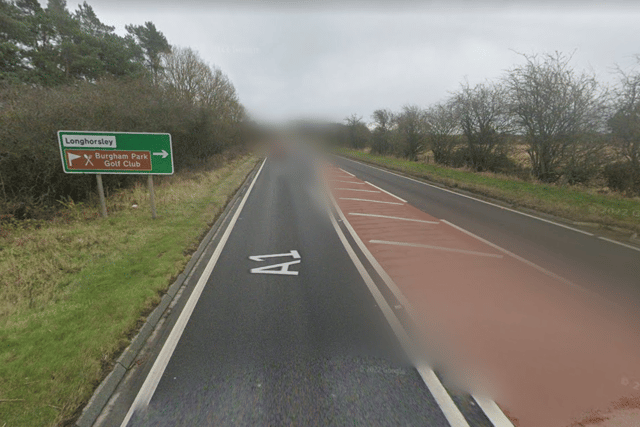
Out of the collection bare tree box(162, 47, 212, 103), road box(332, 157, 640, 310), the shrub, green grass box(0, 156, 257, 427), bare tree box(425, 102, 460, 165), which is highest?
bare tree box(162, 47, 212, 103)

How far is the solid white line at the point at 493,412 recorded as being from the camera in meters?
2.22

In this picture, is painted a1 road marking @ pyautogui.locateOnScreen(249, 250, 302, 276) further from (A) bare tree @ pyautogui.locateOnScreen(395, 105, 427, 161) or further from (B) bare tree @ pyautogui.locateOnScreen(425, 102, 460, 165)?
(A) bare tree @ pyautogui.locateOnScreen(395, 105, 427, 161)

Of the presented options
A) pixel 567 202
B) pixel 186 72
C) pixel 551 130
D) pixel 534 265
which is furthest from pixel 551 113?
pixel 186 72

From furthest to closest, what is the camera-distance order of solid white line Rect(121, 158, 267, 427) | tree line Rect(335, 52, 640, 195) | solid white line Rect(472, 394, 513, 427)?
tree line Rect(335, 52, 640, 195)
solid white line Rect(121, 158, 267, 427)
solid white line Rect(472, 394, 513, 427)

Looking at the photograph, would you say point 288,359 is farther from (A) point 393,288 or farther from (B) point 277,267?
(B) point 277,267

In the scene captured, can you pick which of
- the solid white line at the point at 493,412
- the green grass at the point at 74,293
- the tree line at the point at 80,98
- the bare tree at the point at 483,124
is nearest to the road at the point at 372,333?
the solid white line at the point at 493,412

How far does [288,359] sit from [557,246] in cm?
620

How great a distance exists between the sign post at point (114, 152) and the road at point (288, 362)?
14.1ft

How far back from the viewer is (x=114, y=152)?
7352mm

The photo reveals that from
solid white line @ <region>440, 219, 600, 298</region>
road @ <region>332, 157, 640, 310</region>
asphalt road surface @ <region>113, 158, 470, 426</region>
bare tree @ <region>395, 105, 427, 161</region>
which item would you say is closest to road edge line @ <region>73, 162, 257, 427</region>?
asphalt road surface @ <region>113, 158, 470, 426</region>

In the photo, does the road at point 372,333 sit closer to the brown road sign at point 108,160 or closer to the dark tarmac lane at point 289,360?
the dark tarmac lane at point 289,360

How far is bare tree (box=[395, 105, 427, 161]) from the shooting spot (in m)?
26.5

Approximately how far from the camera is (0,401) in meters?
2.33

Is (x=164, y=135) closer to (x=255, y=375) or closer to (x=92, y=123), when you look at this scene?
(x=92, y=123)
